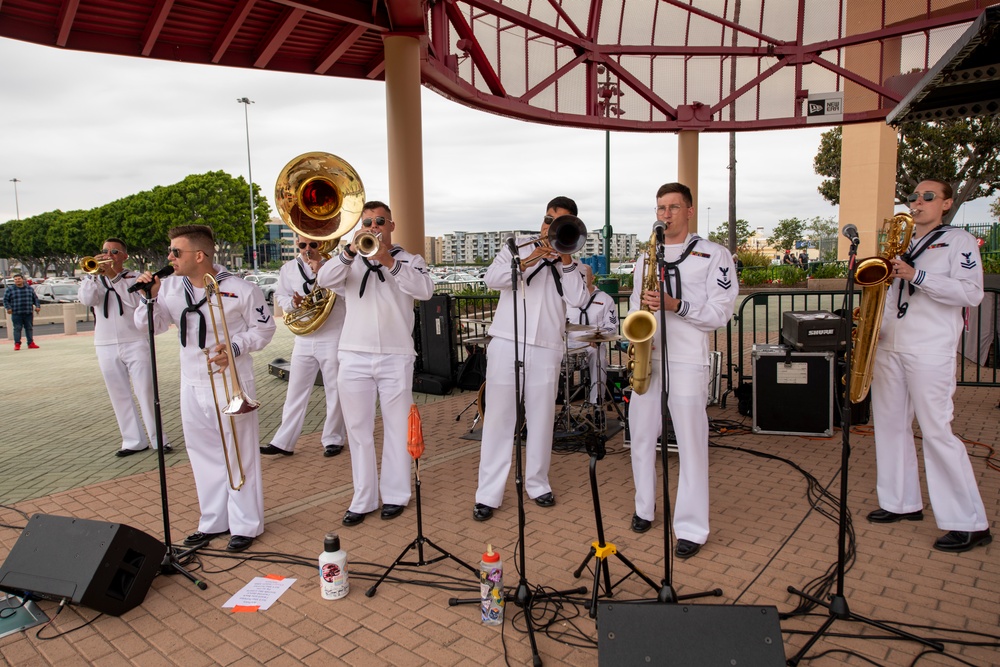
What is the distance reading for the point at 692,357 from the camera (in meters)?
4.13

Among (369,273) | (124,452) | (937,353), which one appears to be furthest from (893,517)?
(124,452)

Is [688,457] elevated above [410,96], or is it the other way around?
[410,96]

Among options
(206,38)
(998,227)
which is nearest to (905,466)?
(206,38)

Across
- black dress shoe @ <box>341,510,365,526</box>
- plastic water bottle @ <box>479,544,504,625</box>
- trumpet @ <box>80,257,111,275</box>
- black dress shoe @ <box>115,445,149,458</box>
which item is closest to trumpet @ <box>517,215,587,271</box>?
plastic water bottle @ <box>479,544,504,625</box>

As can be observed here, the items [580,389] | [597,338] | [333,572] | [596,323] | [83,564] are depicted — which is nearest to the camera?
[83,564]

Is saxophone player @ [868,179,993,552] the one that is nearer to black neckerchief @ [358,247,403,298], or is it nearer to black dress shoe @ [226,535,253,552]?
black neckerchief @ [358,247,403,298]

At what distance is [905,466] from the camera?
4.48m

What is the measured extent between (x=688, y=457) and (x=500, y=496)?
147cm

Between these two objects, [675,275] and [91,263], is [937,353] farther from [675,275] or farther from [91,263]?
[91,263]

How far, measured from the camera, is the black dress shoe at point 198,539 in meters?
4.46

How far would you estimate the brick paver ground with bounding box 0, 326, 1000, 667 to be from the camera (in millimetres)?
3234

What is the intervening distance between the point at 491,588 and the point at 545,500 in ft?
5.67

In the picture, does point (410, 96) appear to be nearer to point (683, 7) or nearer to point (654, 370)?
point (654, 370)

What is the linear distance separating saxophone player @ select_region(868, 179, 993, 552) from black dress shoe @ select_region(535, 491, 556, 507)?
2462 millimetres
